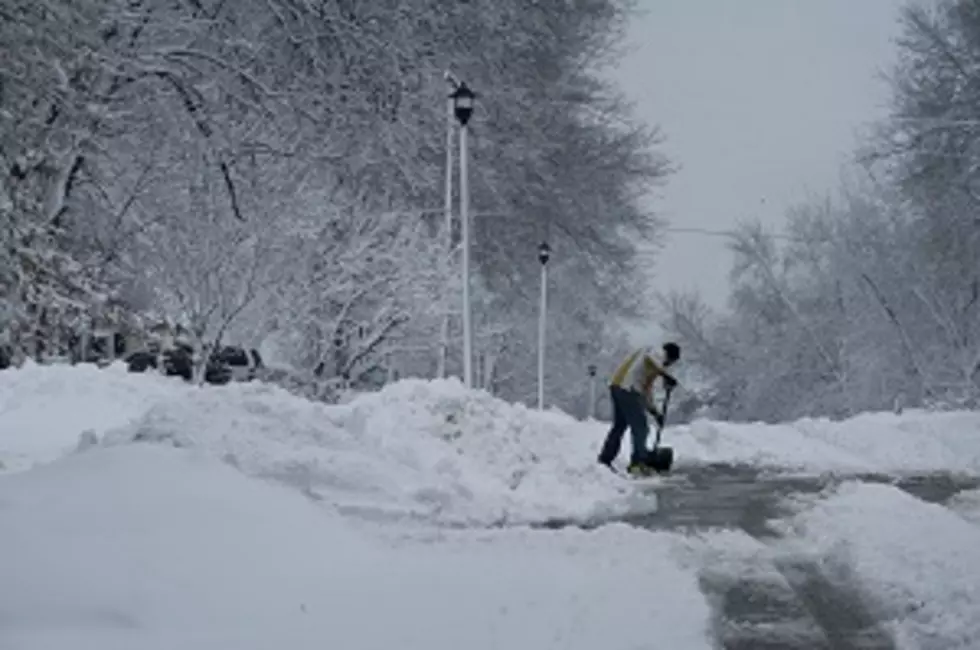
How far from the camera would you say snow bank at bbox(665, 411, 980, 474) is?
15164 mm

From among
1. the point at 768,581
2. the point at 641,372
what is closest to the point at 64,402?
the point at 641,372

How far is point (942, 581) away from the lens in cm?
592

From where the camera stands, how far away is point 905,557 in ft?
22.0

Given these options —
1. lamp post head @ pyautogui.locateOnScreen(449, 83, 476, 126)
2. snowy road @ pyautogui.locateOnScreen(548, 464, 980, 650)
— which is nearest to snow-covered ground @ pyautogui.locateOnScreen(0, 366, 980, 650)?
snowy road @ pyautogui.locateOnScreen(548, 464, 980, 650)

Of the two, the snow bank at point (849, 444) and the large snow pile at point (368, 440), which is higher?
the large snow pile at point (368, 440)

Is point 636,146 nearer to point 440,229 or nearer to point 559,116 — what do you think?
point 559,116

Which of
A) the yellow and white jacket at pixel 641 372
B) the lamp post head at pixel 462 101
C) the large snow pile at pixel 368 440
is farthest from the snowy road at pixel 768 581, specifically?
the lamp post head at pixel 462 101

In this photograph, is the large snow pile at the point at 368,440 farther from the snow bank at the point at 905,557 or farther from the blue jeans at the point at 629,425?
the snow bank at the point at 905,557

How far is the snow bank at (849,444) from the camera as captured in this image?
1516cm

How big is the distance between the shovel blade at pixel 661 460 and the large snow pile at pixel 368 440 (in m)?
0.87

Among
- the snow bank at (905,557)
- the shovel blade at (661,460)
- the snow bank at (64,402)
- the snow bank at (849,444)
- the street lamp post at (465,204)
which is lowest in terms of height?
the snow bank at (849,444)

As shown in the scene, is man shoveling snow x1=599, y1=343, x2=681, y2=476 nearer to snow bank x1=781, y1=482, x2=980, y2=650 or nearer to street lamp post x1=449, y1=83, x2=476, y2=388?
street lamp post x1=449, y1=83, x2=476, y2=388

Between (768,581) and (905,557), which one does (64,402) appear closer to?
(768,581)

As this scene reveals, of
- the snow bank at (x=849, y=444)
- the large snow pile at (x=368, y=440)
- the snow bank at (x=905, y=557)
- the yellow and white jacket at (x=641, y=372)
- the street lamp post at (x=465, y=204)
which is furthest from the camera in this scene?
the snow bank at (x=849, y=444)
